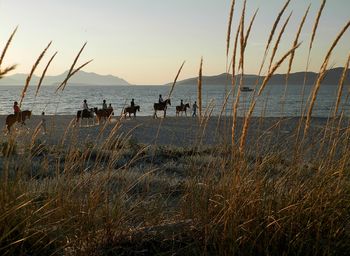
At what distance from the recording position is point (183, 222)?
2.47 meters

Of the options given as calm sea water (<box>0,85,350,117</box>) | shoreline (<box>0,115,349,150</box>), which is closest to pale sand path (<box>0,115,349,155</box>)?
shoreline (<box>0,115,349,150</box>)

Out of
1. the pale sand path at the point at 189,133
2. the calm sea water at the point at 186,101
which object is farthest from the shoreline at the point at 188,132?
the calm sea water at the point at 186,101

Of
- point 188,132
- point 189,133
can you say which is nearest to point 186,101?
point 188,132

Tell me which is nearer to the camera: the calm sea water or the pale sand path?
the pale sand path

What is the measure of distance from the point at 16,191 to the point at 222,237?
1276mm

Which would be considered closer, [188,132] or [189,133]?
[189,133]

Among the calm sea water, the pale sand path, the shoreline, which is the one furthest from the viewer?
the calm sea water

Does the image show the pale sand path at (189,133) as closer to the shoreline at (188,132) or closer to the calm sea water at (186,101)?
the shoreline at (188,132)

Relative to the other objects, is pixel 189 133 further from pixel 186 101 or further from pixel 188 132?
pixel 186 101

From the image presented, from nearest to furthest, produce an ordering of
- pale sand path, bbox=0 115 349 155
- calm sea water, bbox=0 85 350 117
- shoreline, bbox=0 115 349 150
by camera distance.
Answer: shoreline, bbox=0 115 349 150, pale sand path, bbox=0 115 349 155, calm sea water, bbox=0 85 350 117

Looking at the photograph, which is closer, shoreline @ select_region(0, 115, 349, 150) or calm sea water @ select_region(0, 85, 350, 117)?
shoreline @ select_region(0, 115, 349, 150)

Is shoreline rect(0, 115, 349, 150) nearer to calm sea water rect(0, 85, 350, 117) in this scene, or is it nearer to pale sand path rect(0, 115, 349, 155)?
pale sand path rect(0, 115, 349, 155)

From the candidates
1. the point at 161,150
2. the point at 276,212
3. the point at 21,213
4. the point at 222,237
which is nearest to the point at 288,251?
the point at 276,212

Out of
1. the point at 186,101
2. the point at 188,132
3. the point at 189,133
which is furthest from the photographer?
the point at 186,101
